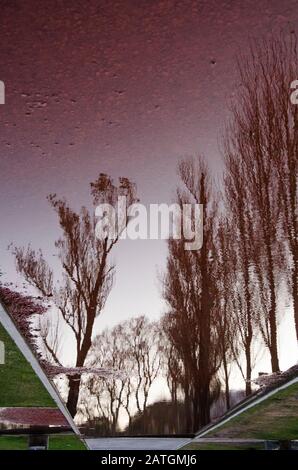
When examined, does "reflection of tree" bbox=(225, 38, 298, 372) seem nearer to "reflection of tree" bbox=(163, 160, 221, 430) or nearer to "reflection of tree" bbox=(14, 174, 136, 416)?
"reflection of tree" bbox=(163, 160, 221, 430)

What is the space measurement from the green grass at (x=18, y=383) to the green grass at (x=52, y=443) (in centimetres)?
543

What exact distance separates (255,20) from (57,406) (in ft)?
29.7

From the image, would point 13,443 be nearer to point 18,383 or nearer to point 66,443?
point 66,443

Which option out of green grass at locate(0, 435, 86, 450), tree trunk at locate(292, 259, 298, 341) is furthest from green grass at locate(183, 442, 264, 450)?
tree trunk at locate(292, 259, 298, 341)

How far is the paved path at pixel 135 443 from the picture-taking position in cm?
Answer: 1543

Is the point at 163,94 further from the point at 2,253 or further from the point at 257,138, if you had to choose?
the point at 2,253

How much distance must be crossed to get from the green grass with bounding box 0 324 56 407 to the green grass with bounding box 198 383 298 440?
4025 millimetres

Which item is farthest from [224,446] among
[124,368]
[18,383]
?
[18,383]

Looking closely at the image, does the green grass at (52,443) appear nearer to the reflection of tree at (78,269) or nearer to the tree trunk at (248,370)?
the reflection of tree at (78,269)

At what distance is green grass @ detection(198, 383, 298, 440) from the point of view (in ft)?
26.3

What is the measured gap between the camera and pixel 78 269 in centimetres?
1120

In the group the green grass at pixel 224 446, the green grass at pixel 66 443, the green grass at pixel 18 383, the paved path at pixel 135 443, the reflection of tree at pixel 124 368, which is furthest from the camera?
the green grass at pixel 66 443

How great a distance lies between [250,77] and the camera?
582 cm

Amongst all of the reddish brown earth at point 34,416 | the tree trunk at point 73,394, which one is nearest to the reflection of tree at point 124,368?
the tree trunk at point 73,394
